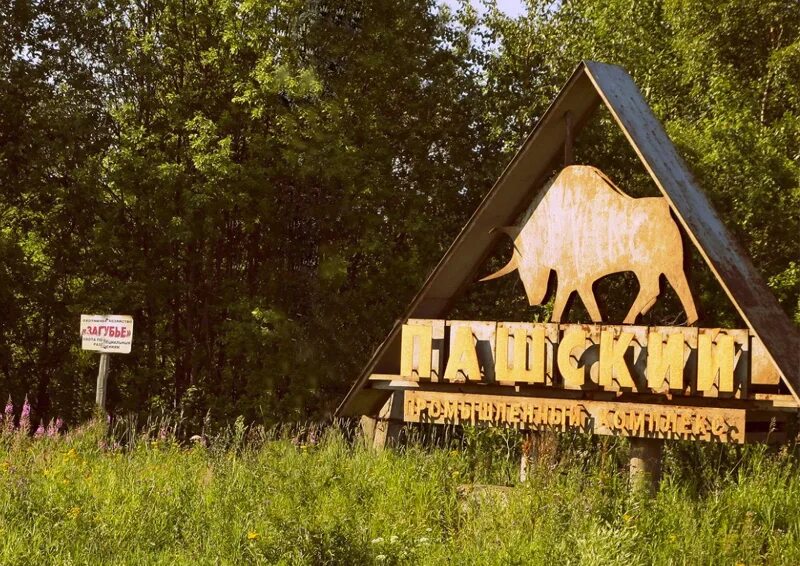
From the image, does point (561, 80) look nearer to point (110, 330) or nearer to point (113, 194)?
point (113, 194)

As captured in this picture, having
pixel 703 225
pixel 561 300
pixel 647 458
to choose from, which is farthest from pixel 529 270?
pixel 647 458

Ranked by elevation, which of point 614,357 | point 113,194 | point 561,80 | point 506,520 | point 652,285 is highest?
point 561,80

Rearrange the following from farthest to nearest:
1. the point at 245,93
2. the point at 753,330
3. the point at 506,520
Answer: the point at 245,93
the point at 753,330
the point at 506,520

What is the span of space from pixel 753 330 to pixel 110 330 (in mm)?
6520

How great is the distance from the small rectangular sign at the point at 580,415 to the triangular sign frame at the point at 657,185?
60 centimetres

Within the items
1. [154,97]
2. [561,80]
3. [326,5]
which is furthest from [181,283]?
[561,80]

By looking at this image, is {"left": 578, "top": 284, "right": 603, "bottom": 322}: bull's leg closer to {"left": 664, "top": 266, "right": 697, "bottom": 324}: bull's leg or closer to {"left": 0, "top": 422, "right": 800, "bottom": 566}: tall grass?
{"left": 664, "top": 266, "right": 697, "bottom": 324}: bull's leg

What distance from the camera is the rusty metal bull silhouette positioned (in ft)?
29.8

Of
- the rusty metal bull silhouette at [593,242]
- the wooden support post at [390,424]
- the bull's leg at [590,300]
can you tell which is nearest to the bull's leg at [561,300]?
the rusty metal bull silhouette at [593,242]

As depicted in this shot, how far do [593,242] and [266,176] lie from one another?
10.2 m

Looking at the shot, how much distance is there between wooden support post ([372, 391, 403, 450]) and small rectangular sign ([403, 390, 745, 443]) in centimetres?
42

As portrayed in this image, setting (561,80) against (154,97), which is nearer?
(154,97)

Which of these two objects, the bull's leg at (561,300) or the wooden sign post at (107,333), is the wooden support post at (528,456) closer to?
the bull's leg at (561,300)

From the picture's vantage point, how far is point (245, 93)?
18016 millimetres
